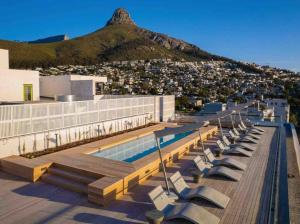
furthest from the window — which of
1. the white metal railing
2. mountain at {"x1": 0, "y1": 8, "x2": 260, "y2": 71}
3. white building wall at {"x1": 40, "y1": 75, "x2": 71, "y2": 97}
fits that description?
mountain at {"x1": 0, "y1": 8, "x2": 260, "y2": 71}

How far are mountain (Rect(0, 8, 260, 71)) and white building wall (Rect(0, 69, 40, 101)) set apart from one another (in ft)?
107

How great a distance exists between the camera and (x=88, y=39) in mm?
77562

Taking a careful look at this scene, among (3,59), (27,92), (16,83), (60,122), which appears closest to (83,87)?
(27,92)

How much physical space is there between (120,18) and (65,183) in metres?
104

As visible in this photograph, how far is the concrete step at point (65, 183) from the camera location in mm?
7825

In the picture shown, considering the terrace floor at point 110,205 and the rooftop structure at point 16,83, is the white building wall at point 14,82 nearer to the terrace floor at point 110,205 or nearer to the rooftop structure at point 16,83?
the rooftop structure at point 16,83

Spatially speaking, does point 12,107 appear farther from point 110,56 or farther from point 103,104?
point 110,56

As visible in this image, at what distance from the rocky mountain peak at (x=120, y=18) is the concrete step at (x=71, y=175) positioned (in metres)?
97.3

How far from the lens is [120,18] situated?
346 feet

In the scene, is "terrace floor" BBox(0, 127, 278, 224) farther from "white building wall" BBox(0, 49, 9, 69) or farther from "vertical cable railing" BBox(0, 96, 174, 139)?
"white building wall" BBox(0, 49, 9, 69)

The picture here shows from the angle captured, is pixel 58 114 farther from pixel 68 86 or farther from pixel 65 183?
pixel 68 86

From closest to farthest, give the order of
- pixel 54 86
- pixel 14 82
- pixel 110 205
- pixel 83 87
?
pixel 110 205
pixel 14 82
pixel 83 87
pixel 54 86

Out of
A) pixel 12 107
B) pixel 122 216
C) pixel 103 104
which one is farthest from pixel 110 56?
pixel 122 216

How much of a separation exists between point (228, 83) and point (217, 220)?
60.4 metres
